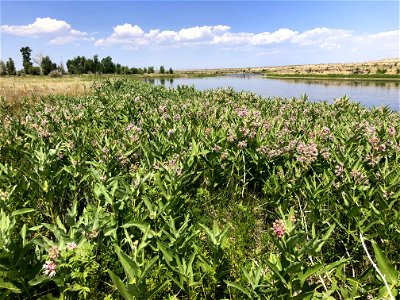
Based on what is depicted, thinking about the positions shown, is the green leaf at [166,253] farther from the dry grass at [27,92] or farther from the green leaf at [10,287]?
the dry grass at [27,92]

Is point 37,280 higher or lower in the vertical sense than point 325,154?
lower

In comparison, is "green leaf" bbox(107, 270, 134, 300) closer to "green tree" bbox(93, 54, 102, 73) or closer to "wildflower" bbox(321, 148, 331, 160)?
"wildflower" bbox(321, 148, 331, 160)

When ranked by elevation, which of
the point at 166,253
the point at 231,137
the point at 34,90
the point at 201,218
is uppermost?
the point at 34,90

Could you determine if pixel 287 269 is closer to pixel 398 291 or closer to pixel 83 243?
pixel 398 291

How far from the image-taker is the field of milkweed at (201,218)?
7.69 feet

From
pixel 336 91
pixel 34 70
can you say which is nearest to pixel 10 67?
pixel 34 70

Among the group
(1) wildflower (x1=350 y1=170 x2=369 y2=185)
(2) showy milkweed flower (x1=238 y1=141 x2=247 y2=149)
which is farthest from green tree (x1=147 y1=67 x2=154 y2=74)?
(1) wildflower (x1=350 y1=170 x2=369 y2=185)

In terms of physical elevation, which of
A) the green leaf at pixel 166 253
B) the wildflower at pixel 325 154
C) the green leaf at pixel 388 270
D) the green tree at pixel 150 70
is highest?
the green tree at pixel 150 70

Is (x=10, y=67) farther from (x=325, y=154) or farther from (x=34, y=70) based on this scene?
(x=325, y=154)

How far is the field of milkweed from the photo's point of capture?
234cm

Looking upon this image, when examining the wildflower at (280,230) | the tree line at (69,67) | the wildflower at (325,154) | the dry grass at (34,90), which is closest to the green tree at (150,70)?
the tree line at (69,67)

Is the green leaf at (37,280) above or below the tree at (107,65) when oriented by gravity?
below

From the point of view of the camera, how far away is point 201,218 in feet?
12.7

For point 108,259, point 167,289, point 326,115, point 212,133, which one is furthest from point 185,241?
point 326,115
